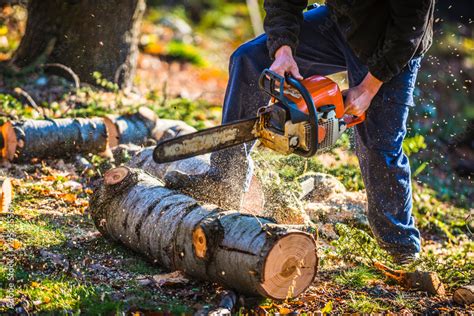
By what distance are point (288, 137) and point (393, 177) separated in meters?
0.92

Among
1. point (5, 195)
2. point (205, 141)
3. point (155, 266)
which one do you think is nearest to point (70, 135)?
point (5, 195)

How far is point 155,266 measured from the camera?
3.78m

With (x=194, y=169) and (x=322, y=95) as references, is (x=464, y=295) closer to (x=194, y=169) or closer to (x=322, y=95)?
(x=322, y=95)

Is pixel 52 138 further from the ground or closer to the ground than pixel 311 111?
closer to the ground

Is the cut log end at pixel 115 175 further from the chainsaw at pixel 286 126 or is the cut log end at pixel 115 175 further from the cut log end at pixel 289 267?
the cut log end at pixel 289 267

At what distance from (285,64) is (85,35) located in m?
3.66

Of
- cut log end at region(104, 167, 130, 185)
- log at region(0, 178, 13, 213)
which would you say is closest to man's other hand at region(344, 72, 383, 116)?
cut log end at region(104, 167, 130, 185)

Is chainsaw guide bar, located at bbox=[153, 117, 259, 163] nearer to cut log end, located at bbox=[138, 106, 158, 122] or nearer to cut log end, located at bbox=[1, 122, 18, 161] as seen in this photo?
cut log end, located at bbox=[1, 122, 18, 161]

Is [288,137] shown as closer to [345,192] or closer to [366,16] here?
[366,16]

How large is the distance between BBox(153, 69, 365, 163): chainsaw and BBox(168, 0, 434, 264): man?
163mm

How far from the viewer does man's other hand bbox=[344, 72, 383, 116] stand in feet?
12.0

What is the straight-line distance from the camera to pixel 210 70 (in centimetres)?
956

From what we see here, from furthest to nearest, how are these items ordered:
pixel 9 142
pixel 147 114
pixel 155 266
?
pixel 147 114 → pixel 9 142 → pixel 155 266

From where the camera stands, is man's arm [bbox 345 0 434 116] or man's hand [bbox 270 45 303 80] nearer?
man's arm [bbox 345 0 434 116]
